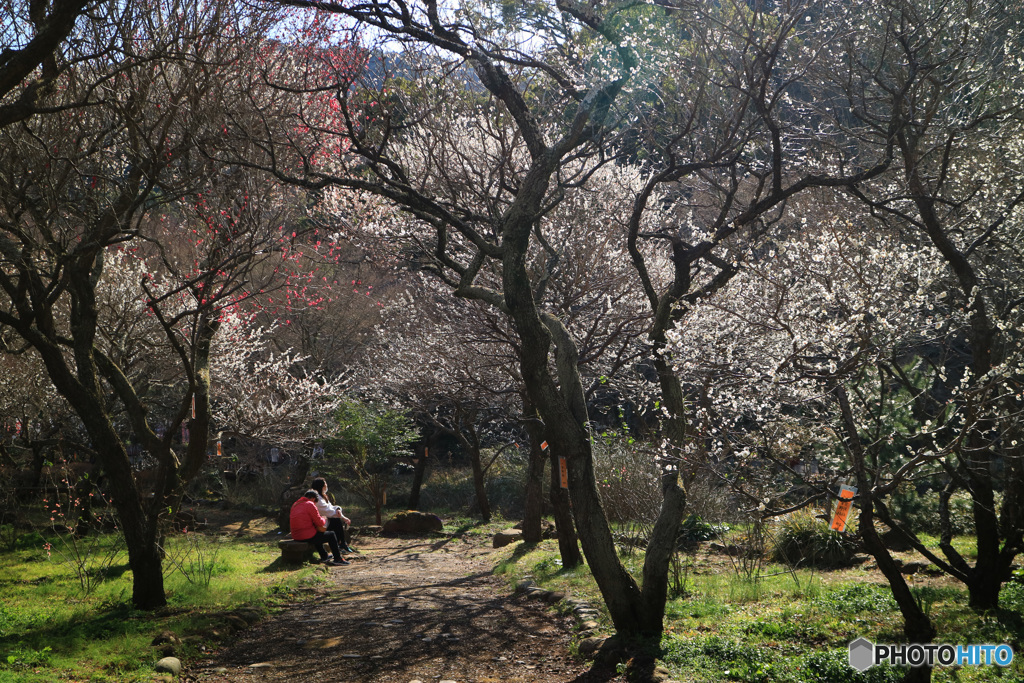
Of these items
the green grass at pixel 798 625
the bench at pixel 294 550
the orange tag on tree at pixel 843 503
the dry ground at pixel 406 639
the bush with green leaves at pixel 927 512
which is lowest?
the dry ground at pixel 406 639

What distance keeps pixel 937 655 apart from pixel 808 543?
572 cm

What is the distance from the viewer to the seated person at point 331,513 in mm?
12367

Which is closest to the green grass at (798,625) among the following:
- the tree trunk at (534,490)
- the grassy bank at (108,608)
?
the tree trunk at (534,490)

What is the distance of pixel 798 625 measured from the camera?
6219 millimetres

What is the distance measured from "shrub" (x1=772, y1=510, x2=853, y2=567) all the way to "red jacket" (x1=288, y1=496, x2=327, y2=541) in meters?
7.12

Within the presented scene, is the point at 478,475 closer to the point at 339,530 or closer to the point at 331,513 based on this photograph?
the point at 339,530

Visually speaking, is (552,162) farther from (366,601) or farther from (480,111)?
(366,601)

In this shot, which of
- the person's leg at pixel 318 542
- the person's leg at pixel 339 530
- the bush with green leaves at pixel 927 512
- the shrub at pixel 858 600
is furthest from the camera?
the person's leg at pixel 339 530

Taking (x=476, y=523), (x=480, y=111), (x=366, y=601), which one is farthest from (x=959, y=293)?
(x=476, y=523)

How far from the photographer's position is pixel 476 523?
1875 cm

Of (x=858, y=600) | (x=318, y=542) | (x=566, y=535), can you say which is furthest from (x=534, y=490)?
(x=858, y=600)

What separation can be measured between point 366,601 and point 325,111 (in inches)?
260

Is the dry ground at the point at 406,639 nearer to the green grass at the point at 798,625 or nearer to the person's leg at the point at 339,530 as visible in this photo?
the green grass at the point at 798,625

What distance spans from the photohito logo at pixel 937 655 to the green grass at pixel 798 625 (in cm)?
9
